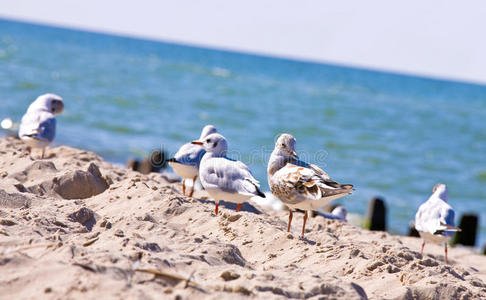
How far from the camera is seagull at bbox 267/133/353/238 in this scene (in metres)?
5.02

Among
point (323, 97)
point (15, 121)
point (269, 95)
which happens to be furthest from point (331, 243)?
point (323, 97)

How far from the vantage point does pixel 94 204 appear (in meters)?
5.75

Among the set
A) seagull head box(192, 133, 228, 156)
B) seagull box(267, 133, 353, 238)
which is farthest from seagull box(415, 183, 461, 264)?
seagull head box(192, 133, 228, 156)

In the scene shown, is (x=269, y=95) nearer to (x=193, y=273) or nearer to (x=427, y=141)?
(x=427, y=141)

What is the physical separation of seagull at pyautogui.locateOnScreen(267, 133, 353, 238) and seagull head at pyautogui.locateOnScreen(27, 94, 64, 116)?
4390 mm

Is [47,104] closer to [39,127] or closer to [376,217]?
[39,127]

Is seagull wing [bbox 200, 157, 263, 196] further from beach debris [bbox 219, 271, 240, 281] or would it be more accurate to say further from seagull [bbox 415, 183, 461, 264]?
seagull [bbox 415, 183, 461, 264]

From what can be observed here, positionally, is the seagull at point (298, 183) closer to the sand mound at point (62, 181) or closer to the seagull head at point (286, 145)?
the seagull head at point (286, 145)

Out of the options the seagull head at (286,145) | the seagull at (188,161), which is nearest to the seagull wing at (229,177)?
the seagull head at (286,145)

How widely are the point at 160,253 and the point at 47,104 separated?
5.53m

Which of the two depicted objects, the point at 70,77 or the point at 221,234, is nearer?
the point at 221,234

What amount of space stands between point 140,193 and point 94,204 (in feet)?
1.51

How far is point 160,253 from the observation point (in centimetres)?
391

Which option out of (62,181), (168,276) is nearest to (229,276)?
(168,276)
